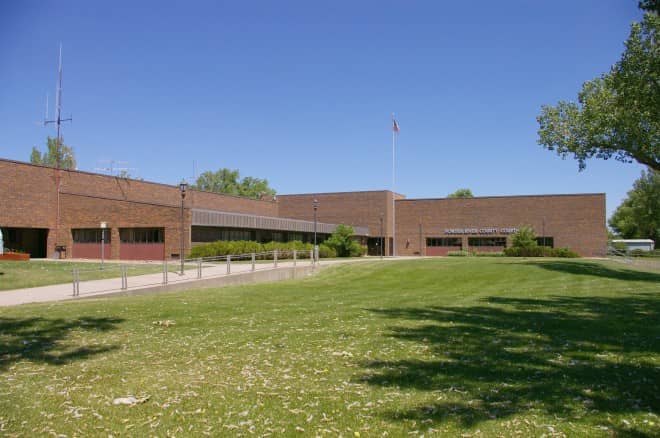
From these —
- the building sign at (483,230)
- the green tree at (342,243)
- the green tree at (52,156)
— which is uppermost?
the green tree at (52,156)

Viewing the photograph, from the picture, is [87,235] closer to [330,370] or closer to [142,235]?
[142,235]

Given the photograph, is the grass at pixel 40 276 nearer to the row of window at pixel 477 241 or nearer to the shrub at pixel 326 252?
the shrub at pixel 326 252

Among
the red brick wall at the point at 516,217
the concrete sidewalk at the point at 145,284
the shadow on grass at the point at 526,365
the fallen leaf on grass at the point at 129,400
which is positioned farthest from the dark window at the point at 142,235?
the red brick wall at the point at 516,217

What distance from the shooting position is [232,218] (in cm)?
4247

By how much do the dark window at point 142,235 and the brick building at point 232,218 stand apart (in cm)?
8

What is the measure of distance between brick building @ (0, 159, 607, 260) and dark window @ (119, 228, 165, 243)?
0.25 ft

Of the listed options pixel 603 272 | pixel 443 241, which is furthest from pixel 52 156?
pixel 603 272

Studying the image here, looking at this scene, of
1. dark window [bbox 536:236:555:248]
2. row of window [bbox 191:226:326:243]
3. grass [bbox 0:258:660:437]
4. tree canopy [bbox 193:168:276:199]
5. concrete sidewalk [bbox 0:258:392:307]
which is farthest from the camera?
tree canopy [bbox 193:168:276:199]

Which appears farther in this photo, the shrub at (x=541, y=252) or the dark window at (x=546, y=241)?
the dark window at (x=546, y=241)

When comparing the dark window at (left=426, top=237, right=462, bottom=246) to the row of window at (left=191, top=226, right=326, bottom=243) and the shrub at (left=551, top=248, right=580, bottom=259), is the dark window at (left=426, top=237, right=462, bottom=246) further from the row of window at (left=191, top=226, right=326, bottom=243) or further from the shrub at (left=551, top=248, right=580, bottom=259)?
the row of window at (left=191, top=226, right=326, bottom=243)

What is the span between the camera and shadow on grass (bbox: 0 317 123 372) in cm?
788

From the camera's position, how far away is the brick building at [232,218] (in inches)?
1537

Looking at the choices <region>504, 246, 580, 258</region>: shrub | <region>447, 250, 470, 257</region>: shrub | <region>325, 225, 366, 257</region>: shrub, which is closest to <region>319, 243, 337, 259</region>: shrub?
<region>325, 225, 366, 257</region>: shrub

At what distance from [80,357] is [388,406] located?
495cm
